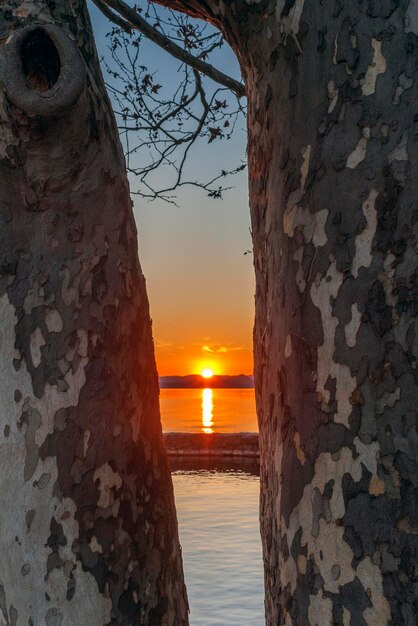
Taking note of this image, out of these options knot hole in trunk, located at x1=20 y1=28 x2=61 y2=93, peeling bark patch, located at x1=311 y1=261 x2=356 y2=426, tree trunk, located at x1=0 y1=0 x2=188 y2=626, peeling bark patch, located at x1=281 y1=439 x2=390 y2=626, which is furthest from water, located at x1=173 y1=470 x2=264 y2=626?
knot hole in trunk, located at x1=20 y1=28 x2=61 y2=93

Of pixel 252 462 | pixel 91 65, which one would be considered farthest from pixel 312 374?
pixel 252 462

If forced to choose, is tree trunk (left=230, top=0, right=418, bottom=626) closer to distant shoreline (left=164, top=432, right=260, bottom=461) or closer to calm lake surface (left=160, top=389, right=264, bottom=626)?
calm lake surface (left=160, top=389, right=264, bottom=626)

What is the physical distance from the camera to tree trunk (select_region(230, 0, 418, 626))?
1.38m

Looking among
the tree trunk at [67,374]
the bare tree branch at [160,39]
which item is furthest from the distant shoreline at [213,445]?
the tree trunk at [67,374]

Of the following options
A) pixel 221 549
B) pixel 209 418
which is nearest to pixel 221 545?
pixel 221 549

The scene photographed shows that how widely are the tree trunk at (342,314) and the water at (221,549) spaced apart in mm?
3794

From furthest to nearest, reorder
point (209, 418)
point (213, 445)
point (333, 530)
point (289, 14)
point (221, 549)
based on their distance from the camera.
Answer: point (209, 418) → point (213, 445) → point (221, 549) → point (289, 14) → point (333, 530)

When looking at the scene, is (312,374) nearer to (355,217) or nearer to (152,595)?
(355,217)

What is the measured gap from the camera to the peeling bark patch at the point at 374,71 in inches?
58.8

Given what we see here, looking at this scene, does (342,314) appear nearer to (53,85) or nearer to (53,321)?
(53,321)

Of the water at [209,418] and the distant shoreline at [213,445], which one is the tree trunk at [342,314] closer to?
the distant shoreline at [213,445]

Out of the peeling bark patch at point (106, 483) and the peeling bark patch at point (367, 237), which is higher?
the peeling bark patch at point (367, 237)

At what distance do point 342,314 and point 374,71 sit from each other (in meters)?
0.51

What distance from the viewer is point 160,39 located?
412 cm
